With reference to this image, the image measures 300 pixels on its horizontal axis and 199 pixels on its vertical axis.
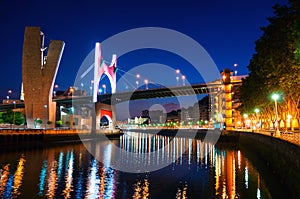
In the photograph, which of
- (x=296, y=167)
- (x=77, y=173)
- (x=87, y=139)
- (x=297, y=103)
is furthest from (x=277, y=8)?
(x=87, y=139)

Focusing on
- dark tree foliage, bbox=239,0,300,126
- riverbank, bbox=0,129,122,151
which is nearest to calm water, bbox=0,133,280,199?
dark tree foliage, bbox=239,0,300,126

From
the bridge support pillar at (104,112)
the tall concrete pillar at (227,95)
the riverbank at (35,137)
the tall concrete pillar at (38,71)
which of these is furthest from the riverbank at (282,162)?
the tall concrete pillar at (38,71)

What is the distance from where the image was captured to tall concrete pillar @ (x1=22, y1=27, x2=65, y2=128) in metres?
53.2

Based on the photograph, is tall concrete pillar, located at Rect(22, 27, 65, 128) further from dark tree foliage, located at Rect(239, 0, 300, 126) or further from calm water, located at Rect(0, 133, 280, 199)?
dark tree foliage, located at Rect(239, 0, 300, 126)

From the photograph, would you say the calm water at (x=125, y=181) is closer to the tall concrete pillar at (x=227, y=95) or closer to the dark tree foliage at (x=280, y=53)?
the dark tree foliage at (x=280, y=53)

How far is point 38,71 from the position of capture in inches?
2112

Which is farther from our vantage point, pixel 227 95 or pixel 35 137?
pixel 227 95

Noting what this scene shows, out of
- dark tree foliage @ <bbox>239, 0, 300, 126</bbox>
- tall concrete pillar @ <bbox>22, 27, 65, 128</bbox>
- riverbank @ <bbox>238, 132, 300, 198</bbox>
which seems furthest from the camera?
tall concrete pillar @ <bbox>22, 27, 65, 128</bbox>

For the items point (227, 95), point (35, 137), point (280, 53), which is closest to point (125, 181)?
point (280, 53)

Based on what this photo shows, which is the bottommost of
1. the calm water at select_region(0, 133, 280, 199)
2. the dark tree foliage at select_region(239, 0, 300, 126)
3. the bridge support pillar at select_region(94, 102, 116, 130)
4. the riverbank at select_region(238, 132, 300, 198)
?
the calm water at select_region(0, 133, 280, 199)

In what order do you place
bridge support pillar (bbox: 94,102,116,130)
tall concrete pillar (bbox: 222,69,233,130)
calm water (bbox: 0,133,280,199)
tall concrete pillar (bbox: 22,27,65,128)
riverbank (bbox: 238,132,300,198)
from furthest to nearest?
1. bridge support pillar (bbox: 94,102,116,130)
2. tall concrete pillar (bbox: 222,69,233,130)
3. tall concrete pillar (bbox: 22,27,65,128)
4. calm water (bbox: 0,133,280,199)
5. riverbank (bbox: 238,132,300,198)

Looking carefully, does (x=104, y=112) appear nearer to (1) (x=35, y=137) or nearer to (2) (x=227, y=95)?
(1) (x=35, y=137)

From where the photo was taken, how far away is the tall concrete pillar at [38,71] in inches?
2093

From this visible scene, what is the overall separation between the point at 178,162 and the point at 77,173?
9137 millimetres
